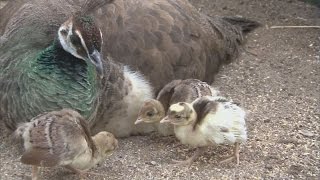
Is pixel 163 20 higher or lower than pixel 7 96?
higher

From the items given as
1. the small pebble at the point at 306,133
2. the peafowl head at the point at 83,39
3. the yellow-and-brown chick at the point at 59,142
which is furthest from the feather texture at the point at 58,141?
the small pebble at the point at 306,133

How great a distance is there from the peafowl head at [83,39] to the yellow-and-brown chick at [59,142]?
11.0 inches

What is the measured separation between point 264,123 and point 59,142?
128 cm

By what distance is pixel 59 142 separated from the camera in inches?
123

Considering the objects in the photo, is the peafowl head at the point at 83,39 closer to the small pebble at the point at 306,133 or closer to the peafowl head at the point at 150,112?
the peafowl head at the point at 150,112

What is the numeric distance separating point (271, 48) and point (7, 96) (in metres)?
2.03

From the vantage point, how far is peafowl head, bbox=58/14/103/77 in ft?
11.0

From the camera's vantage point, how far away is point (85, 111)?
11.4 ft

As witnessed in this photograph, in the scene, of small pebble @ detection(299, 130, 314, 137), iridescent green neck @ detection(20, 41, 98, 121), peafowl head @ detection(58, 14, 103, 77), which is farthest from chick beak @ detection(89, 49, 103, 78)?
small pebble @ detection(299, 130, 314, 137)

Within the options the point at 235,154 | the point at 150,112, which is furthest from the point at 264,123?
the point at 150,112

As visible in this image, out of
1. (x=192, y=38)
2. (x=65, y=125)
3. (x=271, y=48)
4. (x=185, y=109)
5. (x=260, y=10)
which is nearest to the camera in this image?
(x=65, y=125)

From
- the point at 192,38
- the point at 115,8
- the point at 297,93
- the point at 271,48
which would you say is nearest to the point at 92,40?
the point at 115,8

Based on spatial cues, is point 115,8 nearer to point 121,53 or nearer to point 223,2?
point 121,53

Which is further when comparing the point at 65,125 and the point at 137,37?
the point at 137,37
